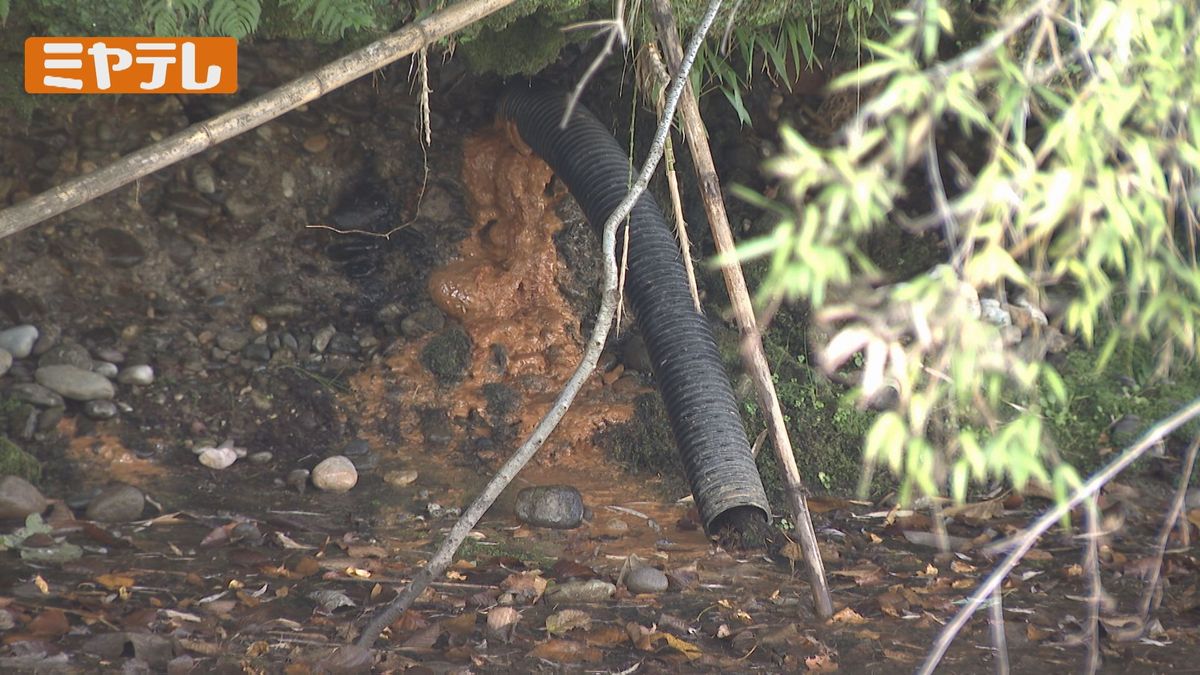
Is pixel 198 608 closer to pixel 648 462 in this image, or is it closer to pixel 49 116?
pixel 648 462

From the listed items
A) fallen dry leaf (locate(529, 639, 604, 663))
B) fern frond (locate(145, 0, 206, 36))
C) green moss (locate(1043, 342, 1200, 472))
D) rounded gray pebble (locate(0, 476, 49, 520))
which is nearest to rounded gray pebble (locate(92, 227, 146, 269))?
rounded gray pebble (locate(0, 476, 49, 520))

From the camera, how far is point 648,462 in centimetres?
487

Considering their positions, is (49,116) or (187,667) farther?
(49,116)

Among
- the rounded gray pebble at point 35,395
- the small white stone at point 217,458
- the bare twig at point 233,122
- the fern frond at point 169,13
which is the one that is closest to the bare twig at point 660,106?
the bare twig at point 233,122

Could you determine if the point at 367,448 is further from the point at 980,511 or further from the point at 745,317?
the point at 980,511

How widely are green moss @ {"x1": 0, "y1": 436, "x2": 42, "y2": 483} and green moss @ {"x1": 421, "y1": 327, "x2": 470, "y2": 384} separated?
67.1 inches

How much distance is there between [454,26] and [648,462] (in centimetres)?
238

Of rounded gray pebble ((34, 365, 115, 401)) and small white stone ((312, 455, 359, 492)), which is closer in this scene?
small white stone ((312, 455, 359, 492))

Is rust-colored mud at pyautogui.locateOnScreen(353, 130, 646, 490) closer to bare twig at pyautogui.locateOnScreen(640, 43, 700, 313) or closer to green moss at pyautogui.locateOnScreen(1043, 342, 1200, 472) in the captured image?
bare twig at pyautogui.locateOnScreen(640, 43, 700, 313)

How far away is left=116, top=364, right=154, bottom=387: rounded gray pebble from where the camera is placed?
483 cm

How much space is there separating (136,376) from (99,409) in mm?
243

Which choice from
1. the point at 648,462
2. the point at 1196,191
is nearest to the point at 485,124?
the point at 648,462

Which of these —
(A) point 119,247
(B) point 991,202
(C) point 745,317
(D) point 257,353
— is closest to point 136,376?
(D) point 257,353

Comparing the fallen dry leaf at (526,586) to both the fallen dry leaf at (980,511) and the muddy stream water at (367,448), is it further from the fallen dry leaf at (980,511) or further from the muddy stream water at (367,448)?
the fallen dry leaf at (980,511)
